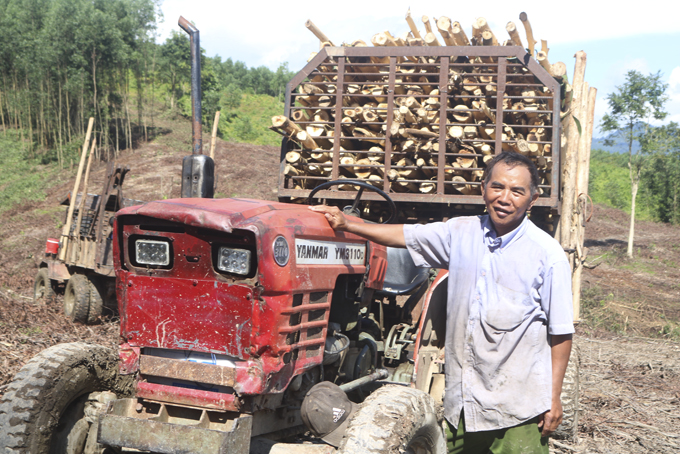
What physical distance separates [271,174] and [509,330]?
72.9ft

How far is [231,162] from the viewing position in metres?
25.4

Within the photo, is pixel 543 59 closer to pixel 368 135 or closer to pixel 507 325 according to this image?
pixel 368 135

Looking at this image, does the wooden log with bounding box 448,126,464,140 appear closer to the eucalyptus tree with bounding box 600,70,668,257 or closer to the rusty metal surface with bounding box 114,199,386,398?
the rusty metal surface with bounding box 114,199,386,398

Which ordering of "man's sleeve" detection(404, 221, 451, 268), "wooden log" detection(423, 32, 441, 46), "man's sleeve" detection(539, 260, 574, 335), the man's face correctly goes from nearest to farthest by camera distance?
"man's sleeve" detection(539, 260, 574, 335) → the man's face → "man's sleeve" detection(404, 221, 451, 268) → "wooden log" detection(423, 32, 441, 46)

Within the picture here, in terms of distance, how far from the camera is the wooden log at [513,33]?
18.6ft

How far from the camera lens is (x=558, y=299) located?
216cm

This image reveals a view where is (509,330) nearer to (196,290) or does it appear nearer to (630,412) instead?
(196,290)

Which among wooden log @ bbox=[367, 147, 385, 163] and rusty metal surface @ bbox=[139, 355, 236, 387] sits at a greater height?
wooden log @ bbox=[367, 147, 385, 163]

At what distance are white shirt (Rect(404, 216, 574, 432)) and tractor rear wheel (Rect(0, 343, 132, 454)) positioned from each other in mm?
1970

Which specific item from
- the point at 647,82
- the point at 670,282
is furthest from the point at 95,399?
the point at 647,82

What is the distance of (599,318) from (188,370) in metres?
8.62

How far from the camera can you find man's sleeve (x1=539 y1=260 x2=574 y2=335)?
7.07 feet

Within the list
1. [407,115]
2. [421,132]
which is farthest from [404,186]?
[407,115]

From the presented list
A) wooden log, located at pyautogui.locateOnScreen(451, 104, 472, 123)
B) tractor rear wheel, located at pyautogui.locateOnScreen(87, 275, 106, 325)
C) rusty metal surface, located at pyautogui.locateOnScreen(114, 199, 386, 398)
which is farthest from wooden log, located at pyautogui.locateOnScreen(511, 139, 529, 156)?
tractor rear wheel, located at pyautogui.locateOnScreen(87, 275, 106, 325)
